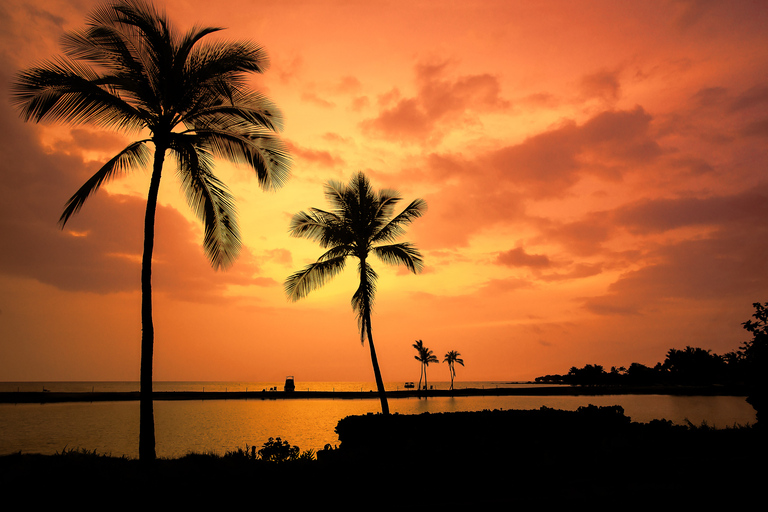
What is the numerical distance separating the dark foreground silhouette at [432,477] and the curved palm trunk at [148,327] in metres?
1.19

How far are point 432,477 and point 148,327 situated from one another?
→ 7.22m

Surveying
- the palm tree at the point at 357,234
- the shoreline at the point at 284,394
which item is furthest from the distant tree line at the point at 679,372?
the palm tree at the point at 357,234

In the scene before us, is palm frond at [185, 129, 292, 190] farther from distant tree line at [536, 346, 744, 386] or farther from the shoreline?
distant tree line at [536, 346, 744, 386]

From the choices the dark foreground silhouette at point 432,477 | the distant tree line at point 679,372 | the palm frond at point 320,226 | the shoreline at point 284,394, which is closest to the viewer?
the dark foreground silhouette at point 432,477

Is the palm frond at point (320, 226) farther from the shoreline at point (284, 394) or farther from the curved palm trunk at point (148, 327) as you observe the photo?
the shoreline at point (284, 394)

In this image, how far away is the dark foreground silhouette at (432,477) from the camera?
6.12 meters

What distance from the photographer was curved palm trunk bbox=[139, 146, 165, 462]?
31.5 feet

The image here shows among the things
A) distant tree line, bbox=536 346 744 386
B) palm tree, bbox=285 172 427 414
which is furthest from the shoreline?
palm tree, bbox=285 172 427 414

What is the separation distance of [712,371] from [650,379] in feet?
62.3

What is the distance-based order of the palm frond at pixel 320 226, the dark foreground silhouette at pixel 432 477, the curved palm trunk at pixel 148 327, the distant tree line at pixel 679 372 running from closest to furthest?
the dark foreground silhouette at pixel 432 477
the curved palm trunk at pixel 148 327
the palm frond at pixel 320 226
the distant tree line at pixel 679 372

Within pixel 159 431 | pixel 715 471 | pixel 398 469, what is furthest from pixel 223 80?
pixel 159 431

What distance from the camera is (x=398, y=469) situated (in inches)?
295

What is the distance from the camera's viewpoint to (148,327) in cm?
1024

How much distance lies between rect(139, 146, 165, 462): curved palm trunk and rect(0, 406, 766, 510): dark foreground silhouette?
119 centimetres
